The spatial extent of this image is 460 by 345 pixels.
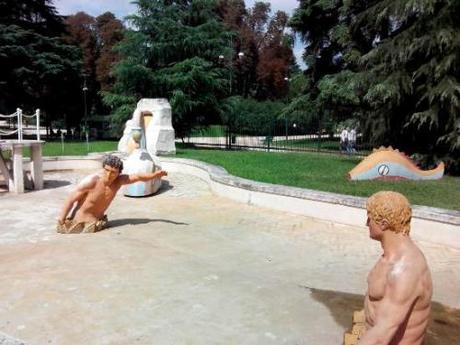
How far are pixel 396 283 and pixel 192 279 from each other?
329 centimetres

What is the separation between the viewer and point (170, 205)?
9734 mm

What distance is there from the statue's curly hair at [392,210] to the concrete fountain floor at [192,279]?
1831mm

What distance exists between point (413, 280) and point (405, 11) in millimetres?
12095

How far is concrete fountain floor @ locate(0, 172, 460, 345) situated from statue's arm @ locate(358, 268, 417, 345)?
1733mm

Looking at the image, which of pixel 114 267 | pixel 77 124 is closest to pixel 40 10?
pixel 77 124

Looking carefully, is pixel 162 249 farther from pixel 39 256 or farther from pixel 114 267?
pixel 39 256

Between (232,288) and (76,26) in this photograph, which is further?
(76,26)

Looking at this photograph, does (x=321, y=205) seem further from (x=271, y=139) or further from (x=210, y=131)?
(x=210, y=131)

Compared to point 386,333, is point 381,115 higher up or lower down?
higher up

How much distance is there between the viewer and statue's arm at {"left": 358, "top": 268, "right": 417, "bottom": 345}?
2.27 metres

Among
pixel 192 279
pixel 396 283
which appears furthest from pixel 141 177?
pixel 396 283

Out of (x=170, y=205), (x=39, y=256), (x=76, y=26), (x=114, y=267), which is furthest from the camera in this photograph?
(x=76, y=26)

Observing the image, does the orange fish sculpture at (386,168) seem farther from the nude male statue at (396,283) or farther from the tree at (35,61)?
the tree at (35,61)

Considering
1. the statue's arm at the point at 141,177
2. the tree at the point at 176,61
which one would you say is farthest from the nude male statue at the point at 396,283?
the tree at the point at 176,61
